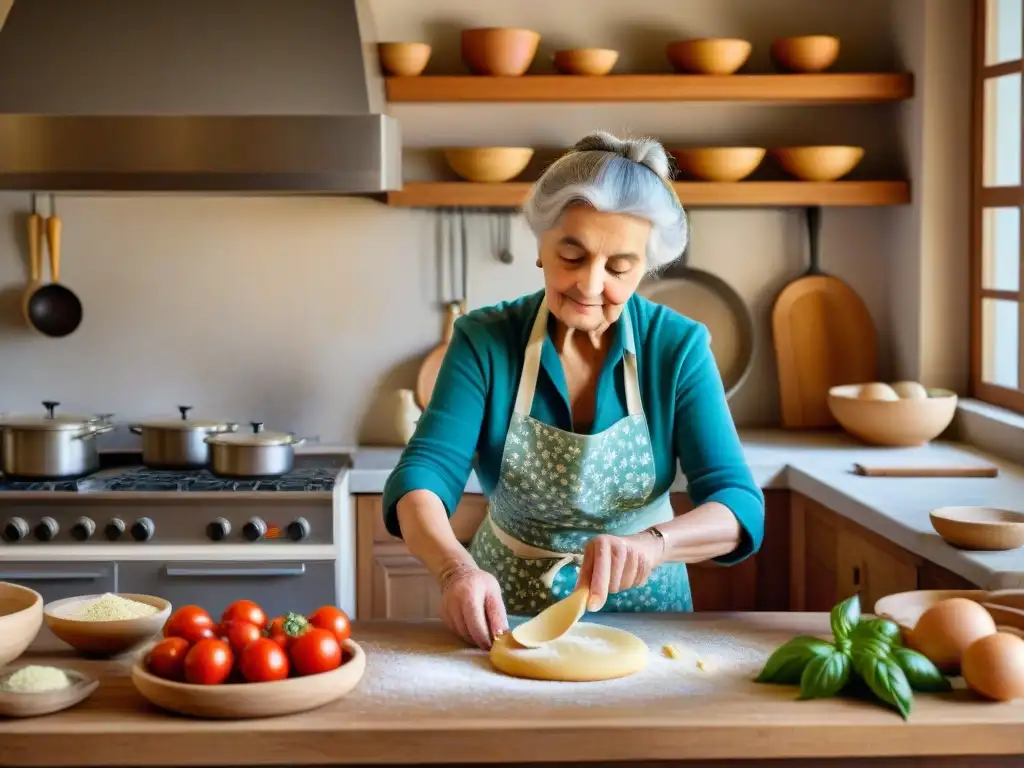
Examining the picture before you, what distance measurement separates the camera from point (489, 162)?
3.77m

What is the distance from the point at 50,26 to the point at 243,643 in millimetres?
2391

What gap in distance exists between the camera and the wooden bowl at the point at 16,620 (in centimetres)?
172

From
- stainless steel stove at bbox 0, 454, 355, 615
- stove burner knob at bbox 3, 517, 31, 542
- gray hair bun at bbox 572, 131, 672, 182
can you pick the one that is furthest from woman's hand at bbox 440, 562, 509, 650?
stove burner knob at bbox 3, 517, 31, 542

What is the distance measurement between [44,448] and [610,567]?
82.1 inches

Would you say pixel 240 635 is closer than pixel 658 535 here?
Yes

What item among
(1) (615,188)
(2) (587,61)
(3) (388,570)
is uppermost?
(2) (587,61)

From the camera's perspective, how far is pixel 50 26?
11.4 ft

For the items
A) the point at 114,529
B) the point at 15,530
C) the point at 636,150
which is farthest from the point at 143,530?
the point at 636,150

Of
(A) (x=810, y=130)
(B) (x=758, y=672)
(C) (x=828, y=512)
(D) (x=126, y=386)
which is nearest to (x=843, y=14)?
(A) (x=810, y=130)

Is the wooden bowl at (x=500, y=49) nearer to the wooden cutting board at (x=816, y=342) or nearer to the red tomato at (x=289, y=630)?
the wooden cutting board at (x=816, y=342)

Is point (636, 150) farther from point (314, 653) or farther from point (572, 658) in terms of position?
point (314, 653)

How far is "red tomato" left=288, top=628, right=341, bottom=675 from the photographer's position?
163cm

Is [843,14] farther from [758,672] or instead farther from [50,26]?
[758,672]

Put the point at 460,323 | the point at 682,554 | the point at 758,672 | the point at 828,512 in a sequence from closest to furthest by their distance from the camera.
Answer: the point at 758,672
the point at 682,554
the point at 460,323
the point at 828,512
